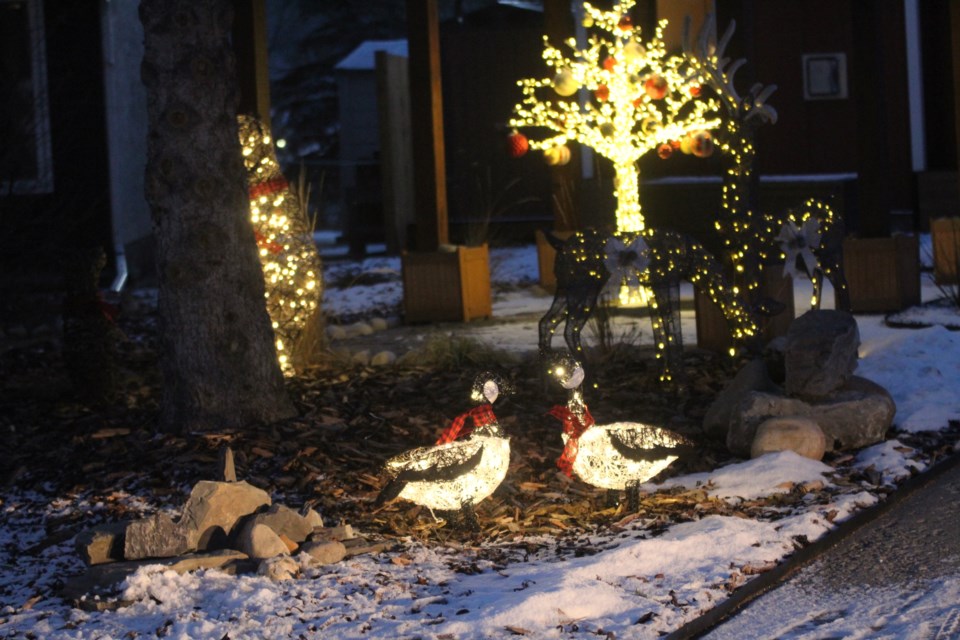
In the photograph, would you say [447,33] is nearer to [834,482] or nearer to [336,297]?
[336,297]

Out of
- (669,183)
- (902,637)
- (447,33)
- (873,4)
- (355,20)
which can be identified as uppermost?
(355,20)

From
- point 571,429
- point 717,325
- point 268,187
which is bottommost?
point 571,429

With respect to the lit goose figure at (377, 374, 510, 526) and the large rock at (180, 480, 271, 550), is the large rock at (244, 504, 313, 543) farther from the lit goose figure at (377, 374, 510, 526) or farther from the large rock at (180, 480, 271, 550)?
the lit goose figure at (377, 374, 510, 526)

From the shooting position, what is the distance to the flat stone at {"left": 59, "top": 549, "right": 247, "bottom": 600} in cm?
474

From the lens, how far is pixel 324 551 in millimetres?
5004

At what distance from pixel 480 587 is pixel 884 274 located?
7.06 metres

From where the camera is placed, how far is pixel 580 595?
4.47 metres

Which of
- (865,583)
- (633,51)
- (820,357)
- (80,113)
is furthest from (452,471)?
(80,113)

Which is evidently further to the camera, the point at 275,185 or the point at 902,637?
the point at 275,185

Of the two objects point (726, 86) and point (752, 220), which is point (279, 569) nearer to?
point (752, 220)

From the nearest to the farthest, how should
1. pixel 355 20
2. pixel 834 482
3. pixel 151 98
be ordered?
pixel 834 482 → pixel 151 98 → pixel 355 20

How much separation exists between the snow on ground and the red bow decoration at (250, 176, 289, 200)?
2775 mm

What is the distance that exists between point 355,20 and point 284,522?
28.4m

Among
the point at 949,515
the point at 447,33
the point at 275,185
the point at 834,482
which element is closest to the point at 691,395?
the point at 834,482
